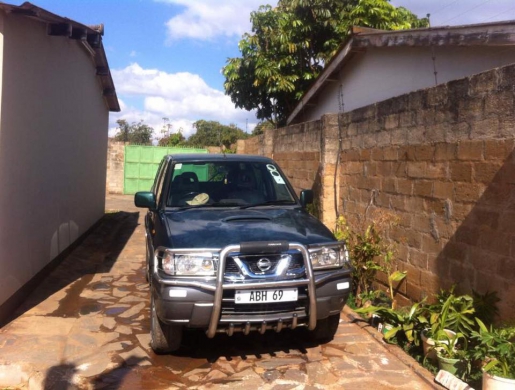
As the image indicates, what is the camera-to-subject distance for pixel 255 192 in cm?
557

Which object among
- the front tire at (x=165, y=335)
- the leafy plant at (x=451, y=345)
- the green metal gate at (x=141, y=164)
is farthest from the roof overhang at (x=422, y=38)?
the green metal gate at (x=141, y=164)

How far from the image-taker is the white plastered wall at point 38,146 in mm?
5105

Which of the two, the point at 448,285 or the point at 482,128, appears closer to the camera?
the point at 482,128

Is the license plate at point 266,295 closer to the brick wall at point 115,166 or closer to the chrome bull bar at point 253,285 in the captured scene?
the chrome bull bar at point 253,285

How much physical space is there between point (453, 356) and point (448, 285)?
102cm

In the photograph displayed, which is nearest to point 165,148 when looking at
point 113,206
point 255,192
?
point 113,206

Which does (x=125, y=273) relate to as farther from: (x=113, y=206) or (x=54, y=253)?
(x=113, y=206)

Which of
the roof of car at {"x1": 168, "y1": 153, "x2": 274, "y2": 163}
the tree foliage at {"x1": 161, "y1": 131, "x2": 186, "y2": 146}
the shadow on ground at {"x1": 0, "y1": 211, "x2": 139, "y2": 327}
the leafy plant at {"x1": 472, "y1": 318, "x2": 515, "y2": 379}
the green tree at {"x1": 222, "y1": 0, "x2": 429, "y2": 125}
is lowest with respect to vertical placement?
the shadow on ground at {"x1": 0, "y1": 211, "x2": 139, "y2": 327}

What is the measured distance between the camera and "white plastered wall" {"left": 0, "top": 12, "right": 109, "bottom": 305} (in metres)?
5.11

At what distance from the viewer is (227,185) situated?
18.3ft

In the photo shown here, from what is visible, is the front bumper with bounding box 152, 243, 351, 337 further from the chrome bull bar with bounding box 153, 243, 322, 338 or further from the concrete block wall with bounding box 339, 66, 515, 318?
the concrete block wall with bounding box 339, 66, 515, 318

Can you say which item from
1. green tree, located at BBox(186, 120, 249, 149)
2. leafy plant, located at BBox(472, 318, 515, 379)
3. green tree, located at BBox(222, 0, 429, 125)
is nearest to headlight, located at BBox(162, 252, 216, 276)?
leafy plant, located at BBox(472, 318, 515, 379)

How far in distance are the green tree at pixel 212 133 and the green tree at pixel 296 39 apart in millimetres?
22671

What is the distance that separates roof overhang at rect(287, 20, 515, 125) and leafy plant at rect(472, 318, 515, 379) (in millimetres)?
3865
